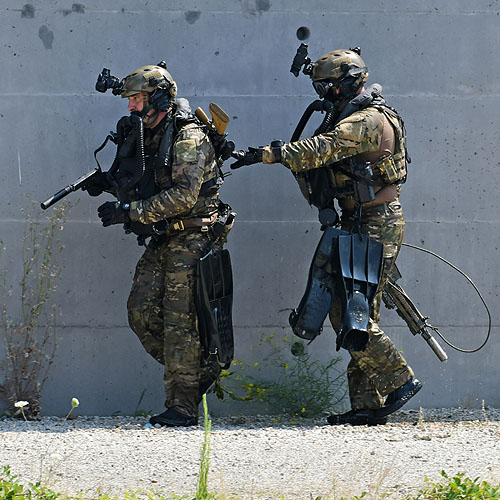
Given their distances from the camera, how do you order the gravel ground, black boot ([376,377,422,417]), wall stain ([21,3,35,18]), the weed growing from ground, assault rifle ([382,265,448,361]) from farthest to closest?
1. wall stain ([21,3,35,18])
2. the weed growing from ground
3. assault rifle ([382,265,448,361])
4. black boot ([376,377,422,417])
5. the gravel ground

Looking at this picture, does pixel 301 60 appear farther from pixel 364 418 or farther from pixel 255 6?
pixel 364 418

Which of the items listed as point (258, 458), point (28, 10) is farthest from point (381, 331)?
point (28, 10)

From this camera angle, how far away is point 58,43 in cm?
643

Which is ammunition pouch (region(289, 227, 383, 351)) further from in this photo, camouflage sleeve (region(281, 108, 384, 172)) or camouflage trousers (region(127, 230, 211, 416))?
camouflage trousers (region(127, 230, 211, 416))

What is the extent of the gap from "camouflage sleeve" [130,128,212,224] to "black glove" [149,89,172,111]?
19cm

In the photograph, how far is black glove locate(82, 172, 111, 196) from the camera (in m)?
5.95

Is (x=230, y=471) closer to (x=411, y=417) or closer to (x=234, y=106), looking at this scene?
(x=411, y=417)

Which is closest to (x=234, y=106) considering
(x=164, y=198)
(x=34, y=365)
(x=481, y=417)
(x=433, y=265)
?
(x=164, y=198)

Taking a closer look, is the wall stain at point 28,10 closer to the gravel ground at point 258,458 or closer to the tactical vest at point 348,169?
the tactical vest at point 348,169

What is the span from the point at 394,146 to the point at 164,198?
4.47 feet

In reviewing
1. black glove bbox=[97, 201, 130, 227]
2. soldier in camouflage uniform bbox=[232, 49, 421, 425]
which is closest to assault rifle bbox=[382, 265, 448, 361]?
soldier in camouflage uniform bbox=[232, 49, 421, 425]

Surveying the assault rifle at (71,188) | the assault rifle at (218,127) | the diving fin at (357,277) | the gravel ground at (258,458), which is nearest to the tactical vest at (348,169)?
the diving fin at (357,277)

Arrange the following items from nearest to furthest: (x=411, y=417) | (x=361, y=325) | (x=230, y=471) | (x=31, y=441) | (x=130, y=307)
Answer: (x=230, y=471) < (x=31, y=441) < (x=361, y=325) < (x=130, y=307) < (x=411, y=417)

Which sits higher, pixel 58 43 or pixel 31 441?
pixel 58 43
